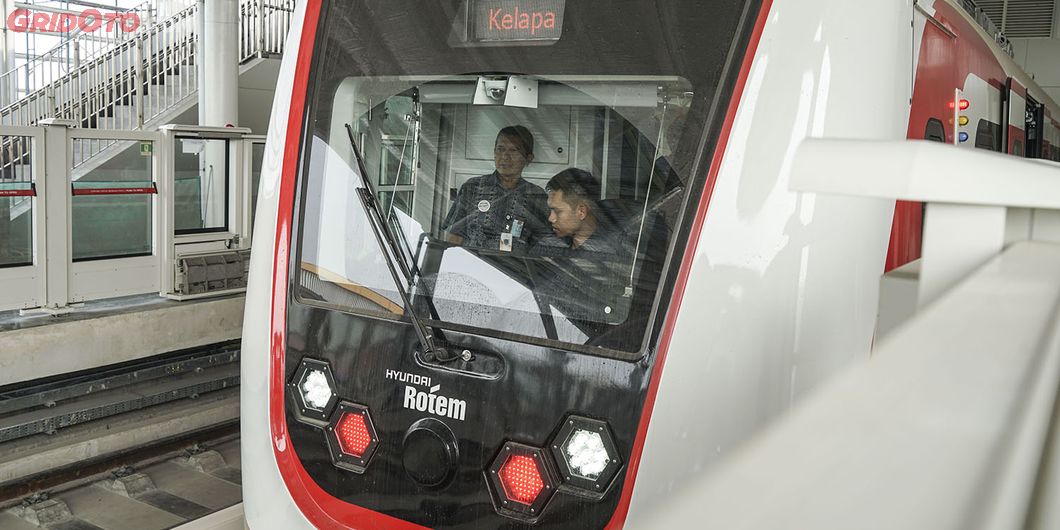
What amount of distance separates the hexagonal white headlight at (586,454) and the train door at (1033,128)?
4360mm

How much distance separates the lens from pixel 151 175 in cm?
894

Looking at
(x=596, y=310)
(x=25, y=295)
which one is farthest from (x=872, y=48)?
(x=25, y=295)

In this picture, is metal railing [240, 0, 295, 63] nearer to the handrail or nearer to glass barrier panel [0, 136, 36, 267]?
glass barrier panel [0, 136, 36, 267]

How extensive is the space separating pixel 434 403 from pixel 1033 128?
4859 mm

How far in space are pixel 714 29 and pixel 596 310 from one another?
0.78 meters

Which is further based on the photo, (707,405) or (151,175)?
(151,175)

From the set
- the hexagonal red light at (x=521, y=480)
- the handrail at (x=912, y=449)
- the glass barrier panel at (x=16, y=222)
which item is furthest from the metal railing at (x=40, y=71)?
the handrail at (x=912, y=449)

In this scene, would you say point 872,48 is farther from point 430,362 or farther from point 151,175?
point 151,175

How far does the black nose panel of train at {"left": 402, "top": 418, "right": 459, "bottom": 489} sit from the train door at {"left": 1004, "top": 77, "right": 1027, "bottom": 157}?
3.60m

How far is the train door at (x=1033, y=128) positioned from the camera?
5.98 metres

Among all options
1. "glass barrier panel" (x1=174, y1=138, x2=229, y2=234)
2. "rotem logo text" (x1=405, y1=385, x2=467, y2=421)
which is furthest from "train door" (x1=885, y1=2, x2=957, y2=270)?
"glass barrier panel" (x1=174, y1=138, x2=229, y2=234)

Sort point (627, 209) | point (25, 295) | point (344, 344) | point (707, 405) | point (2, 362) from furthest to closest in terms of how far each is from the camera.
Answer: point (25, 295), point (2, 362), point (344, 344), point (627, 209), point (707, 405)

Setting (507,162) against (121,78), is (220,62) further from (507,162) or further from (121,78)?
(507,162)

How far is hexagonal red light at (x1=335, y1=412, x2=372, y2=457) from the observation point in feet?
9.59
